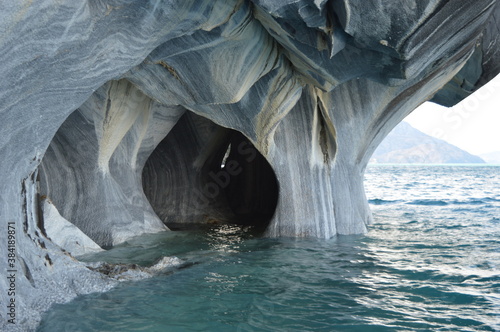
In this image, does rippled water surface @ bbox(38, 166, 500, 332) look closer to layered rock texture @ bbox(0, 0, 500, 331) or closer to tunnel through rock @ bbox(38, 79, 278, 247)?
layered rock texture @ bbox(0, 0, 500, 331)

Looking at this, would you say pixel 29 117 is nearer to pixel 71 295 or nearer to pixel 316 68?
pixel 71 295

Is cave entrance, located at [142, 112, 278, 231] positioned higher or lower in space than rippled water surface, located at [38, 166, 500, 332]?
higher

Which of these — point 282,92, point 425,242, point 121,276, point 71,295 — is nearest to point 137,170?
point 282,92

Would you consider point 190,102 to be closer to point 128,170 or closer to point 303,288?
point 128,170

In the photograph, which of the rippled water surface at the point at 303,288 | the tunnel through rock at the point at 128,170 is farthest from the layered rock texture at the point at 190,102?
the rippled water surface at the point at 303,288

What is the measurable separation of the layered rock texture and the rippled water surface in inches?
20.1

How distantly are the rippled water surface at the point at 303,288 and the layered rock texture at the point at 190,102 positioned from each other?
0.51 metres

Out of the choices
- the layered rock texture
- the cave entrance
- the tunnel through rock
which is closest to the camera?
the layered rock texture

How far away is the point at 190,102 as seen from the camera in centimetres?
623

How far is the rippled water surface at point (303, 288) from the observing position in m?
3.66

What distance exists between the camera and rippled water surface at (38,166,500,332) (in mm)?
3662

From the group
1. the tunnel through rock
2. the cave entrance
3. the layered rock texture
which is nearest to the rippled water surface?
the layered rock texture

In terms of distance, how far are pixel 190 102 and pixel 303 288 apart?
9.59ft

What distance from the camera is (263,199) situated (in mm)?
11391
